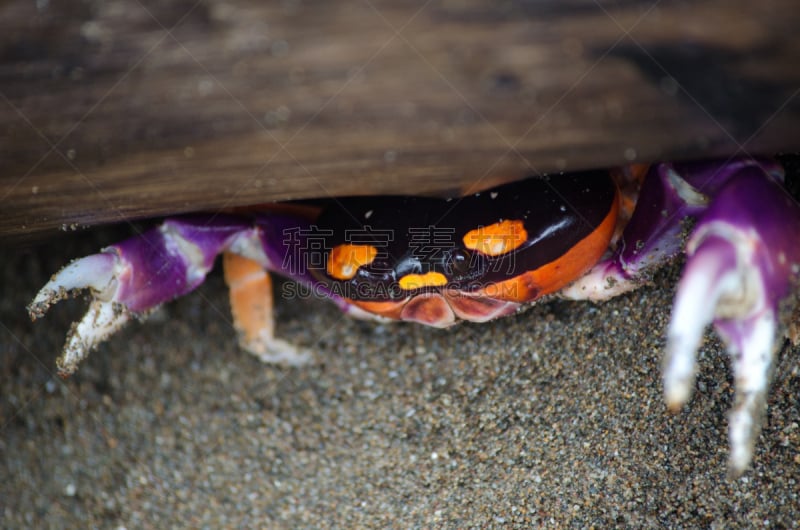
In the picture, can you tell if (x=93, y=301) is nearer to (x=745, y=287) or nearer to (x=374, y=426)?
(x=374, y=426)

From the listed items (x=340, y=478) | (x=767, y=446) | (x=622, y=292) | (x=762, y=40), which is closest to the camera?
(x=762, y=40)

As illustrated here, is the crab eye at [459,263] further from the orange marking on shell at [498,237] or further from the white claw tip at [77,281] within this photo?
the white claw tip at [77,281]

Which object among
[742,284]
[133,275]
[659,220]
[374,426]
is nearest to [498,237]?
[659,220]

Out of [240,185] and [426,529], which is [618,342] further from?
[240,185]

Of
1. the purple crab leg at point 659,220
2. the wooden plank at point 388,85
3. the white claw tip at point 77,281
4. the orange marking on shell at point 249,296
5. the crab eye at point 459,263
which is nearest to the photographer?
the wooden plank at point 388,85

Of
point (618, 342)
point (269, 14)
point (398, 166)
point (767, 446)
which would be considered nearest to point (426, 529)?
point (618, 342)

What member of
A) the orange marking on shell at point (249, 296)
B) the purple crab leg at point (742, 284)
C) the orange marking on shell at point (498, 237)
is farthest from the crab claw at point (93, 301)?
the purple crab leg at point (742, 284)

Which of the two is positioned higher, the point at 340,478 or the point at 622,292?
the point at 622,292
